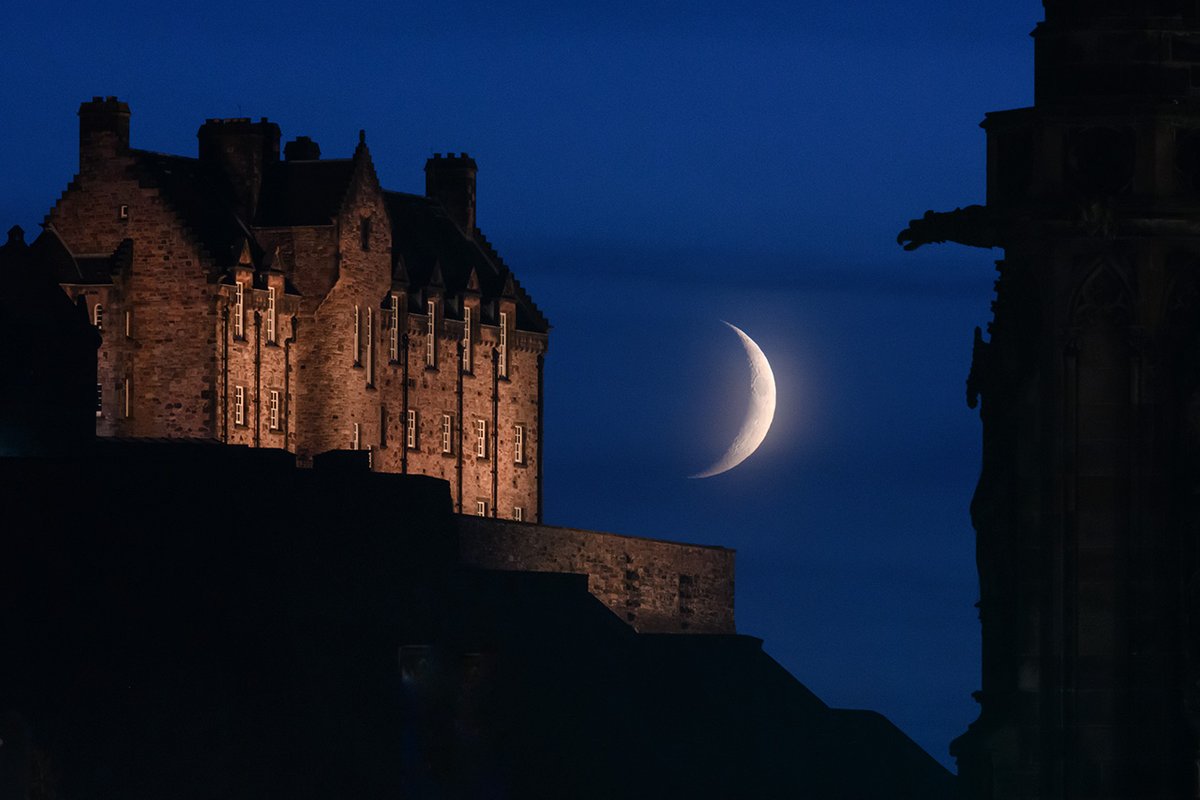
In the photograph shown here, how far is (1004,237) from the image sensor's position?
18531 millimetres

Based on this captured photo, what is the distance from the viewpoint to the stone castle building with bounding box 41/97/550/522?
8619 centimetres

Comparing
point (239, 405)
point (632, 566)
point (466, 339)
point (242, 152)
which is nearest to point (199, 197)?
point (242, 152)

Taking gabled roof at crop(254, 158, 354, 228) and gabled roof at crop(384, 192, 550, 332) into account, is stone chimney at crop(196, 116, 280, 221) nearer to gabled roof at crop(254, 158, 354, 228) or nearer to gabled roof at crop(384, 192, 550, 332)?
gabled roof at crop(254, 158, 354, 228)

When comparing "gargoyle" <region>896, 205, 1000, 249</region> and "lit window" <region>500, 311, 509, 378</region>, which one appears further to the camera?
"lit window" <region>500, 311, 509, 378</region>

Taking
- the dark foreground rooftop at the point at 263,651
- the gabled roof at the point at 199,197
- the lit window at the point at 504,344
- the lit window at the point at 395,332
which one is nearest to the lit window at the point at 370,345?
the lit window at the point at 395,332

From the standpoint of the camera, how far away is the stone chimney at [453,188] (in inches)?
4200

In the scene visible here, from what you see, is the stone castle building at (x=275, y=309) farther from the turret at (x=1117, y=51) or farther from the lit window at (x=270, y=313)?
the turret at (x=1117, y=51)

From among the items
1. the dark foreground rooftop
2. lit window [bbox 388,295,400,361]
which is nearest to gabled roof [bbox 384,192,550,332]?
lit window [bbox 388,295,400,361]

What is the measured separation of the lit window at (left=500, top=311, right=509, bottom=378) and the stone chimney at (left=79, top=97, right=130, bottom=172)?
1783cm

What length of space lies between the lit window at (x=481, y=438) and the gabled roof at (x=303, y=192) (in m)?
11.1

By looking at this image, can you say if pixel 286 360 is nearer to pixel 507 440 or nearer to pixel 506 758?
pixel 507 440

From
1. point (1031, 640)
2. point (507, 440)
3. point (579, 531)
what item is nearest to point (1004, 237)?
point (1031, 640)

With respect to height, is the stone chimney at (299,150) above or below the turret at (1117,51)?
above

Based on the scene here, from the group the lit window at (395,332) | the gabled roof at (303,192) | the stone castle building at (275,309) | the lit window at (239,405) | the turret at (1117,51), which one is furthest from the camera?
the lit window at (395,332)
